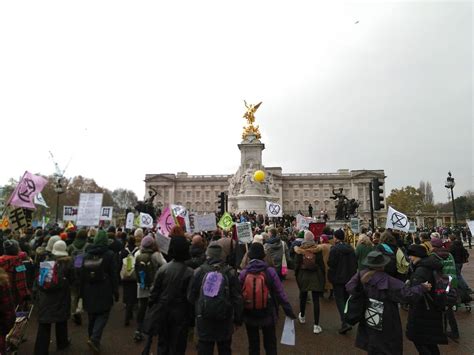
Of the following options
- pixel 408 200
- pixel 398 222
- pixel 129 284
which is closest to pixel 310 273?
pixel 129 284

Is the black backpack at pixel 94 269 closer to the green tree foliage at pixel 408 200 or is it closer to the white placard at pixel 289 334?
the white placard at pixel 289 334

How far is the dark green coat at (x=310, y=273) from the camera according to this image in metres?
7.68

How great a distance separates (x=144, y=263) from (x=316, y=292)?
11.8ft

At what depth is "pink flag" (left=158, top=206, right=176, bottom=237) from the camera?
9.52 meters

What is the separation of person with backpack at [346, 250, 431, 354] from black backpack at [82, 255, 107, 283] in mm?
4245

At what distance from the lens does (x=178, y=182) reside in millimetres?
115188

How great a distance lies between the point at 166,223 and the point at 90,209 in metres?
6.43

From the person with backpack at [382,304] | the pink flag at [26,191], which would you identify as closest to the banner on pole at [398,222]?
the person with backpack at [382,304]

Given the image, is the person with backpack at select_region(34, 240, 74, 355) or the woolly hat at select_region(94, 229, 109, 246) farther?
the woolly hat at select_region(94, 229, 109, 246)

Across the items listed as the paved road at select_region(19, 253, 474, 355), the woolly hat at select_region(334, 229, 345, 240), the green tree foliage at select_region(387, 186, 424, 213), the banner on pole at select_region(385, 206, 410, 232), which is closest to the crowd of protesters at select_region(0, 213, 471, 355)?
the paved road at select_region(19, 253, 474, 355)

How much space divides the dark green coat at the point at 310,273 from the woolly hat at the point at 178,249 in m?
3.39

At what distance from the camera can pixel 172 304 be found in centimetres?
498

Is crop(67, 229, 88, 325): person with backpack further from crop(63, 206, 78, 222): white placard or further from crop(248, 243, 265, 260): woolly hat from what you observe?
crop(63, 206, 78, 222): white placard

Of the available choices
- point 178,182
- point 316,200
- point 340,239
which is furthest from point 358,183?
point 340,239
